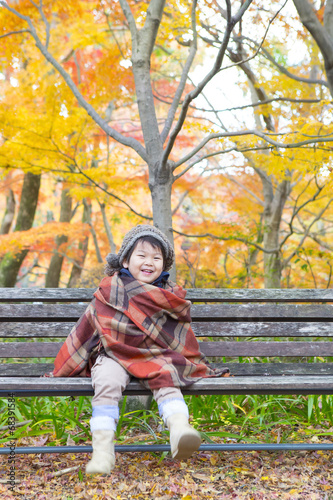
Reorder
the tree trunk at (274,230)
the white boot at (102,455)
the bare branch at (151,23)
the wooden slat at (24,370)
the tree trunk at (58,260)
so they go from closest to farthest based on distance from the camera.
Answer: the white boot at (102,455)
the wooden slat at (24,370)
the bare branch at (151,23)
the tree trunk at (274,230)
the tree trunk at (58,260)

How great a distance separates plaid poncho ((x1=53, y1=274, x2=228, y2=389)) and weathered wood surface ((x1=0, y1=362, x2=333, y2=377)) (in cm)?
31

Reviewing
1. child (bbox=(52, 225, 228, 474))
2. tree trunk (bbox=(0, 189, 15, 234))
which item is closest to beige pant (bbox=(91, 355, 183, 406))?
child (bbox=(52, 225, 228, 474))

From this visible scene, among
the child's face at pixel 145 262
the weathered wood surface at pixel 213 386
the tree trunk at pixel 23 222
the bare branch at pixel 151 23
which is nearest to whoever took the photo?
the weathered wood surface at pixel 213 386

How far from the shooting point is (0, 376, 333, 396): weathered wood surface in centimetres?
207

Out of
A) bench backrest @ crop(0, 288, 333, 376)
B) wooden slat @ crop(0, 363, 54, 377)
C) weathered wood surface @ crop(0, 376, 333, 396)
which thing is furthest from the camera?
bench backrest @ crop(0, 288, 333, 376)

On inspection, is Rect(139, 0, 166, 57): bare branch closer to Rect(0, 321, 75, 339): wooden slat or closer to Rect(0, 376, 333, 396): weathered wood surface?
Rect(0, 321, 75, 339): wooden slat

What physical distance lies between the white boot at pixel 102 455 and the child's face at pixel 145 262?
871 millimetres

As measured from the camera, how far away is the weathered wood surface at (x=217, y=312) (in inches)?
112

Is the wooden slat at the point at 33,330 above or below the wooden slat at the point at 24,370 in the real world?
above

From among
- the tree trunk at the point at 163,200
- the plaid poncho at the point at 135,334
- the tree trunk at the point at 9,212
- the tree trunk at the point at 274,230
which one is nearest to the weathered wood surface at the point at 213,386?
the plaid poncho at the point at 135,334

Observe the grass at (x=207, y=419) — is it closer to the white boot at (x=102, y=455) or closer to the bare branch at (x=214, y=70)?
the white boot at (x=102, y=455)

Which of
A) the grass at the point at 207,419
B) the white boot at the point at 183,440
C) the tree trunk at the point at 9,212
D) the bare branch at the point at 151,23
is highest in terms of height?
the bare branch at the point at 151,23

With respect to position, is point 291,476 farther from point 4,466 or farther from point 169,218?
point 169,218

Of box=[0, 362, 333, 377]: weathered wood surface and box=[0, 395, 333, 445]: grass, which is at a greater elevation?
box=[0, 362, 333, 377]: weathered wood surface
